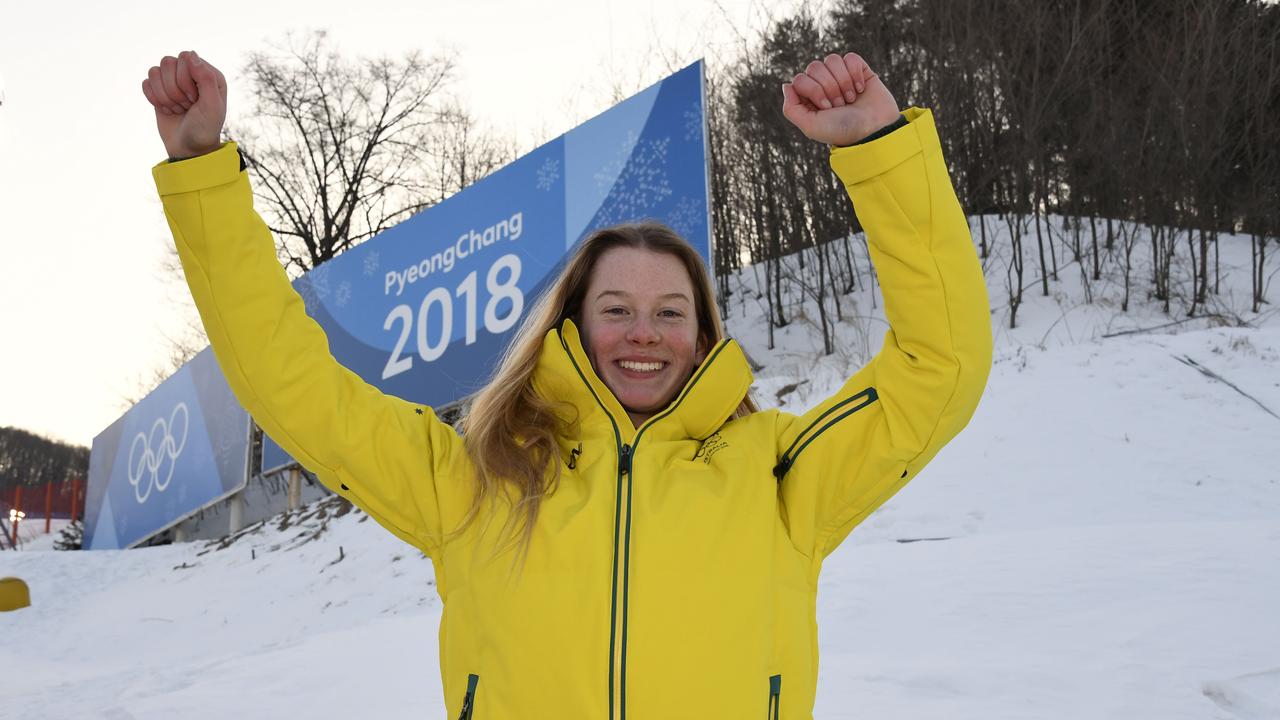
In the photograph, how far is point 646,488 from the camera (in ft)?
4.74

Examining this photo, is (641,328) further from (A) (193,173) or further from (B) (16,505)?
(B) (16,505)

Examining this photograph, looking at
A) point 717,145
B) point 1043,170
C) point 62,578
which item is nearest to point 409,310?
point 717,145

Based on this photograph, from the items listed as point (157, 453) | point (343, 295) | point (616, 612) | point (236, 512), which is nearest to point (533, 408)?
point (616, 612)

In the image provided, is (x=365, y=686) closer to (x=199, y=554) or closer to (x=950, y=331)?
(x=950, y=331)

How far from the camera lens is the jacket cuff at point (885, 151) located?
139 cm

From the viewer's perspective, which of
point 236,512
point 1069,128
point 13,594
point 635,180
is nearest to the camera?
point 635,180

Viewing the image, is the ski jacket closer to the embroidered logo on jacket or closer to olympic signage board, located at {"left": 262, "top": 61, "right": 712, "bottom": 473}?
the embroidered logo on jacket

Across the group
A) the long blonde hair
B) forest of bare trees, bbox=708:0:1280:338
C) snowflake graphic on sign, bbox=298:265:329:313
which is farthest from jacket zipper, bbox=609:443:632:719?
snowflake graphic on sign, bbox=298:265:329:313

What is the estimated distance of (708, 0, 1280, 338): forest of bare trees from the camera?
9.72 metres

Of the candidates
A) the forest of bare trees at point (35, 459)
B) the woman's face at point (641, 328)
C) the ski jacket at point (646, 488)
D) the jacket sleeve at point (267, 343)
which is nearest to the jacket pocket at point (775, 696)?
the ski jacket at point (646, 488)

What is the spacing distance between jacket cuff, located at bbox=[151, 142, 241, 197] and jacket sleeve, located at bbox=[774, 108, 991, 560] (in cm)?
87

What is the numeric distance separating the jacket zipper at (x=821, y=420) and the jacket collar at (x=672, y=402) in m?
0.12

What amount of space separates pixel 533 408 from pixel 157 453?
15311 mm

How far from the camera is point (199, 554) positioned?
1228 cm
